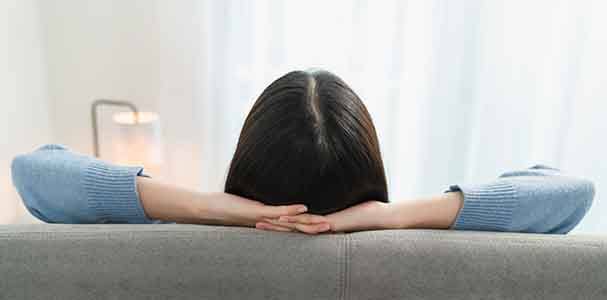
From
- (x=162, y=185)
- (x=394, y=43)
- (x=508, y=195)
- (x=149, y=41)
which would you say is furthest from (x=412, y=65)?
(x=162, y=185)

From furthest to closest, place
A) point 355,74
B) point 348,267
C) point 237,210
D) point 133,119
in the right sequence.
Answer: point 355,74
point 133,119
point 237,210
point 348,267

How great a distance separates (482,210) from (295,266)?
1.09ft

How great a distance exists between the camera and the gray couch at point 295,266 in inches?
30.1

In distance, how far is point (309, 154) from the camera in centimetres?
82

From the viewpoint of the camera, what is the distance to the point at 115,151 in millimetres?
1809

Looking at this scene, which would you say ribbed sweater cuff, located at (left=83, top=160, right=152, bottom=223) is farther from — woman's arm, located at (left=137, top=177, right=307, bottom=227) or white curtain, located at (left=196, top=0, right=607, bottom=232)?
white curtain, located at (left=196, top=0, right=607, bottom=232)

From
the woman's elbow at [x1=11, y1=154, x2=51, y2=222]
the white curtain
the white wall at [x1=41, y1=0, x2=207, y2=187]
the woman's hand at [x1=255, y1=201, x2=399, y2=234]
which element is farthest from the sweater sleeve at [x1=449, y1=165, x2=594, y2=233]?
the white wall at [x1=41, y1=0, x2=207, y2=187]

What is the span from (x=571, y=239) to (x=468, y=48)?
1294mm

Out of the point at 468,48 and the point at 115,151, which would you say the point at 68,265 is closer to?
the point at 115,151

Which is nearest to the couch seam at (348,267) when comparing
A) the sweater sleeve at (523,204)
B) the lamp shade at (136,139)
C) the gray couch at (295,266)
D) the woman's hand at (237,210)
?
the gray couch at (295,266)

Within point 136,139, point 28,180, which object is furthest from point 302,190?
point 136,139

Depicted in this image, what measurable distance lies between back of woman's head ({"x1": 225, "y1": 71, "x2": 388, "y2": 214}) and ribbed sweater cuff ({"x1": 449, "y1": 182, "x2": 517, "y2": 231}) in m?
0.14

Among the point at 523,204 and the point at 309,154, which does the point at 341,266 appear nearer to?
the point at 309,154

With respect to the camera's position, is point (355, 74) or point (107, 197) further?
point (355, 74)
